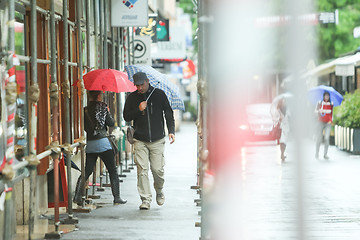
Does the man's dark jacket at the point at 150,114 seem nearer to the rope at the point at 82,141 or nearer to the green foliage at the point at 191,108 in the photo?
the rope at the point at 82,141

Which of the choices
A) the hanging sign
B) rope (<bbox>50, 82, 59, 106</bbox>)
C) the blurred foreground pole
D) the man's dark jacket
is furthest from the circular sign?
the blurred foreground pole

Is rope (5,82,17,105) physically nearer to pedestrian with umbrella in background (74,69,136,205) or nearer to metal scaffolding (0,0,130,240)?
metal scaffolding (0,0,130,240)

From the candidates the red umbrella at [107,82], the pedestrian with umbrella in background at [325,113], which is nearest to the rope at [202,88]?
the red umbrella at [107,82]

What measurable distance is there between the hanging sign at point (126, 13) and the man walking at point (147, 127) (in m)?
5.27

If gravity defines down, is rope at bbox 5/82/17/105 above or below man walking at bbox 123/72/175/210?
above

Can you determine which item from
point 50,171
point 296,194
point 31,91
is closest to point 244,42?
point 296,194

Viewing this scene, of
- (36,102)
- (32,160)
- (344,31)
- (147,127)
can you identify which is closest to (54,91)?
(36,102)

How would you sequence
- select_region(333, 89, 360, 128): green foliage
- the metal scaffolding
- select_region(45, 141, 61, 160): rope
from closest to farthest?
the metal scaffolding, select_region(45, 141, 61, 160): rope, select_region(333, 89, 360, 128): green foliage

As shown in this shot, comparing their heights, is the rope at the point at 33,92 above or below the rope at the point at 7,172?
above

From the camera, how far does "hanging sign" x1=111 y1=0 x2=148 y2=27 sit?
1572cm

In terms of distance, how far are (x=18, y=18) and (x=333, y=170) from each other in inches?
367

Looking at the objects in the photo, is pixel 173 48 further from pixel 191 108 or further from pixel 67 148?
pixel 191 108

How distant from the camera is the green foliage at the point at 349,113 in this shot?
21.6 metres

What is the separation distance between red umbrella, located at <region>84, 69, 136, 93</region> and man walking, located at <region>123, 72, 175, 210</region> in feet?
1.45
